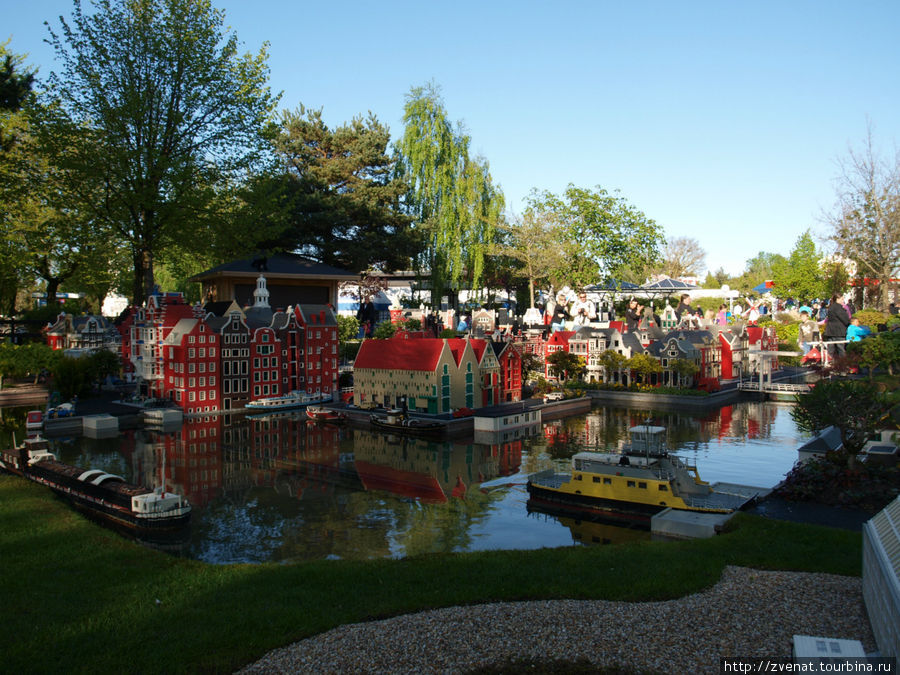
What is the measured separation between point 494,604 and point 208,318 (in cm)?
3857

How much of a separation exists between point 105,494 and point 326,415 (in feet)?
65.4

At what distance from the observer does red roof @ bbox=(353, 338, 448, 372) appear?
43281mm

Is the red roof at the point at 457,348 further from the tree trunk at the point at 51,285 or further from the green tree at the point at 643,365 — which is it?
the tree trunk at the point at 51,285

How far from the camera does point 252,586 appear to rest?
1543 cm

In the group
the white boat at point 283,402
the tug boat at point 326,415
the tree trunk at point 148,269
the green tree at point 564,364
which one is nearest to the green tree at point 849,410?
the tug boat at point 326,415

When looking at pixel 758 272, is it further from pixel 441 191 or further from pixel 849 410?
pixel 849 410

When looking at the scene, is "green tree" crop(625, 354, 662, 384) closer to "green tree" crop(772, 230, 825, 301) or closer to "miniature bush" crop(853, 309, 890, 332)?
"miniature bush" crop(853, 309, 890, 332)

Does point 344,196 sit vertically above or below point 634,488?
above

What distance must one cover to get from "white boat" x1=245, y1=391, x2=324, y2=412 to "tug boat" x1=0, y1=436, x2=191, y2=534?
17.2 meters

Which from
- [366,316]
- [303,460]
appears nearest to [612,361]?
[303,460]

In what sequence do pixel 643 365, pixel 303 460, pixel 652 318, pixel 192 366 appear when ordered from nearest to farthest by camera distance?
pixel 303 460 → pixel 192 366 → pixel 643 365 → pixel 652 318

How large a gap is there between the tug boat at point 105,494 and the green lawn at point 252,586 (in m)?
2.19

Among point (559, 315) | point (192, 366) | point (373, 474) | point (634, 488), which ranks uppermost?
point (559, 315)

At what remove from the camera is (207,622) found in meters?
13.1
